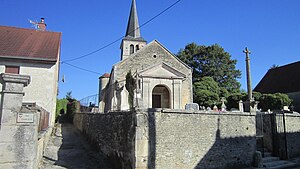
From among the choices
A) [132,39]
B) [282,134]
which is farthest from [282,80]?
[132,39]

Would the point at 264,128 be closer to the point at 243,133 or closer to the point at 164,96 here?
the point at 243,133

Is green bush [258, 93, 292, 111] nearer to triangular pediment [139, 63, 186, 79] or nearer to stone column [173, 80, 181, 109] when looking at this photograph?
triangular pediment [139, 63, 186, 79]

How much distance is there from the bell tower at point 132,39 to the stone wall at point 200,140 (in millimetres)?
22036

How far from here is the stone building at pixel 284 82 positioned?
24.3m

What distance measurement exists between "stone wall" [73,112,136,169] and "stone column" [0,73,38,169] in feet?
10.2

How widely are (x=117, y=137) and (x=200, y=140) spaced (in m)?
3.24

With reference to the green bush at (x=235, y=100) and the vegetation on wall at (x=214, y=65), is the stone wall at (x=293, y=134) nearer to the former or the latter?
the green bush at (x=235, y=100)

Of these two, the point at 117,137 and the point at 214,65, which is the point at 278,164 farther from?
the point at 214,65

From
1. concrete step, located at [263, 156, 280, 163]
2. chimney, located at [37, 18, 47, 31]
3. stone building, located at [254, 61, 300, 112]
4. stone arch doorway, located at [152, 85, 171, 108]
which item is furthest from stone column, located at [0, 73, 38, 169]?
stone building, located at [254, 61, 300, 112]

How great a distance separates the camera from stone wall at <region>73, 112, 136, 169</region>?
7.11m

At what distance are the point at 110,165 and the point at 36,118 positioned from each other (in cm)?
462

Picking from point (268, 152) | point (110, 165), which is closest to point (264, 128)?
point (268, 152)

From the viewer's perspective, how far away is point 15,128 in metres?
4.66

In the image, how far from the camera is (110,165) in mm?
8625
